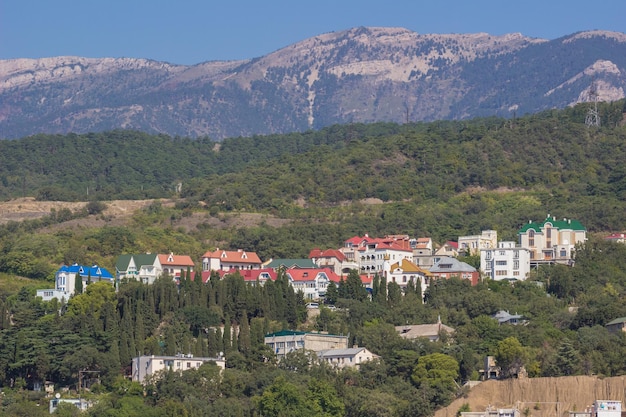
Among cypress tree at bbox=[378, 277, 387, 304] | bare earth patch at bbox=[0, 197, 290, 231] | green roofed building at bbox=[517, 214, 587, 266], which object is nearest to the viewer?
cypress tree at bbox=[378, 277, 387, 304]

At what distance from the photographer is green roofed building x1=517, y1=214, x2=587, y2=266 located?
362 ft

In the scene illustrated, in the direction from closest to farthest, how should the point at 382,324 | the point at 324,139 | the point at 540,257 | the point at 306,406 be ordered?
the point at 306,406
the point at 382,324
the point at 540,257
the point at 324,139

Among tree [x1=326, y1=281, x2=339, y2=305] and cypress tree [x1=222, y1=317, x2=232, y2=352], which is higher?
tree [x1=326, y1=281, x2=339, y2=305]

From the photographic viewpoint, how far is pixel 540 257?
11112 cm

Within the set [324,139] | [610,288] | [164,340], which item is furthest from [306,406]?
[324,139]

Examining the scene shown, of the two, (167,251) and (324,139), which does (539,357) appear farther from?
(324,139)

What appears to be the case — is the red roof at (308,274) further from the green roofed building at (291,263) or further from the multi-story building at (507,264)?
the multi-story building at (507,264)

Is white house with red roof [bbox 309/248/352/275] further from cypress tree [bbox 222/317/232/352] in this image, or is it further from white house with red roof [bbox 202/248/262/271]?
cypress tree [bbox 222/317/232/352]

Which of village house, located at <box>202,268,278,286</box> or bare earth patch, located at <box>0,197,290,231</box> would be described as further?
bare earth patch, located at <box>0,197,290,231</box>

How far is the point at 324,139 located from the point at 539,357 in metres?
111

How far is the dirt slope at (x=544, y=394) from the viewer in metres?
79.7

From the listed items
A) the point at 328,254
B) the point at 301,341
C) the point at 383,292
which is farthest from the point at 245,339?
the point at 328,254

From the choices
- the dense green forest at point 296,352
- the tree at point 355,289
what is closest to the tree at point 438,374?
the dense green forest at point 296,352

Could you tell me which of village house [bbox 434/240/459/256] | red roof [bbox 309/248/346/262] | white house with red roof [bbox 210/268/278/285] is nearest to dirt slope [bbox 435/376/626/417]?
white house with red roof [bbox 210/268/278/285]
